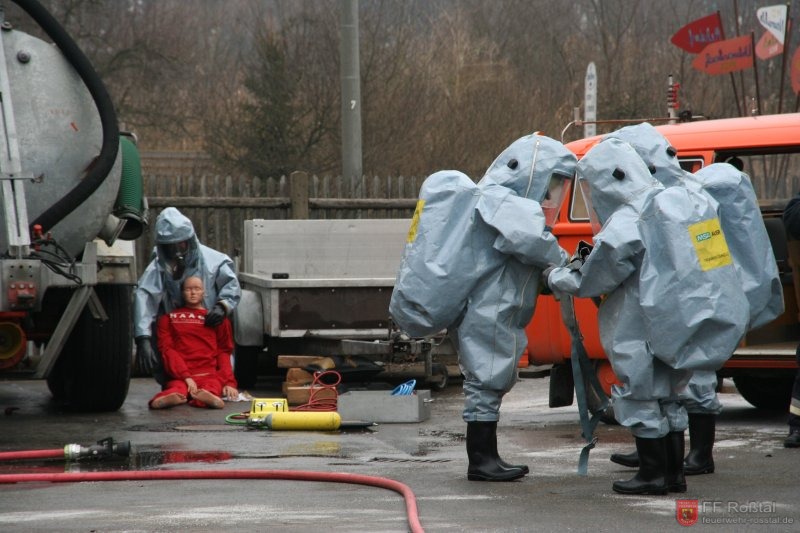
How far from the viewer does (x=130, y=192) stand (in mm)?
9164

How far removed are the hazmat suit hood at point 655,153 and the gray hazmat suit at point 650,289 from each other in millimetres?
390

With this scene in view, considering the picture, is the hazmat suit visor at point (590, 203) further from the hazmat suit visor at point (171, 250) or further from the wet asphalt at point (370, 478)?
the hazmat suit visor at point (171, 250)

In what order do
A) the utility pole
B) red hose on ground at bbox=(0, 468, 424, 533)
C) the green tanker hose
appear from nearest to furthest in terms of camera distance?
1. red hose on ground at bbox=(0, 468, 424, 533)
2. the green tanker hose
3. the utility pole

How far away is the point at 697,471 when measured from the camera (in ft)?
22.6

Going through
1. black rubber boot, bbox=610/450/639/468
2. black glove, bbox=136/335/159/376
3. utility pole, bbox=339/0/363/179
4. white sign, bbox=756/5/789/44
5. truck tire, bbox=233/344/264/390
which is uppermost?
white sign, bbox=756/5/789/44

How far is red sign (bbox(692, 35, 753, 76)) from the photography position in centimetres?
1433

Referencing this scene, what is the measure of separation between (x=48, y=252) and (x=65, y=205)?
0.38 m

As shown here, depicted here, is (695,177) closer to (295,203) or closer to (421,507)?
(421,507)

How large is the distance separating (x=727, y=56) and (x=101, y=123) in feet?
26.7

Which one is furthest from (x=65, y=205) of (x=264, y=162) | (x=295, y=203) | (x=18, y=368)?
(x=264, y=162)

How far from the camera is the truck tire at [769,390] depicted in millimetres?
9745

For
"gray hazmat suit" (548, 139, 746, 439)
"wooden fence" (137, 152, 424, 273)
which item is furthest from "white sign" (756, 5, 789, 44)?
"gray hazmat suit" (548, 139, 746, 439)

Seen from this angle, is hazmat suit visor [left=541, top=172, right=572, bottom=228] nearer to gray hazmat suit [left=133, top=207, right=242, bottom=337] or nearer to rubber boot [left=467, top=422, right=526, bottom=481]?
rubber boot [left=467, top=422, right=526, bottom=481]

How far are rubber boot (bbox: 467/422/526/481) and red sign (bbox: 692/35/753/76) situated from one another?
28.4 feet
